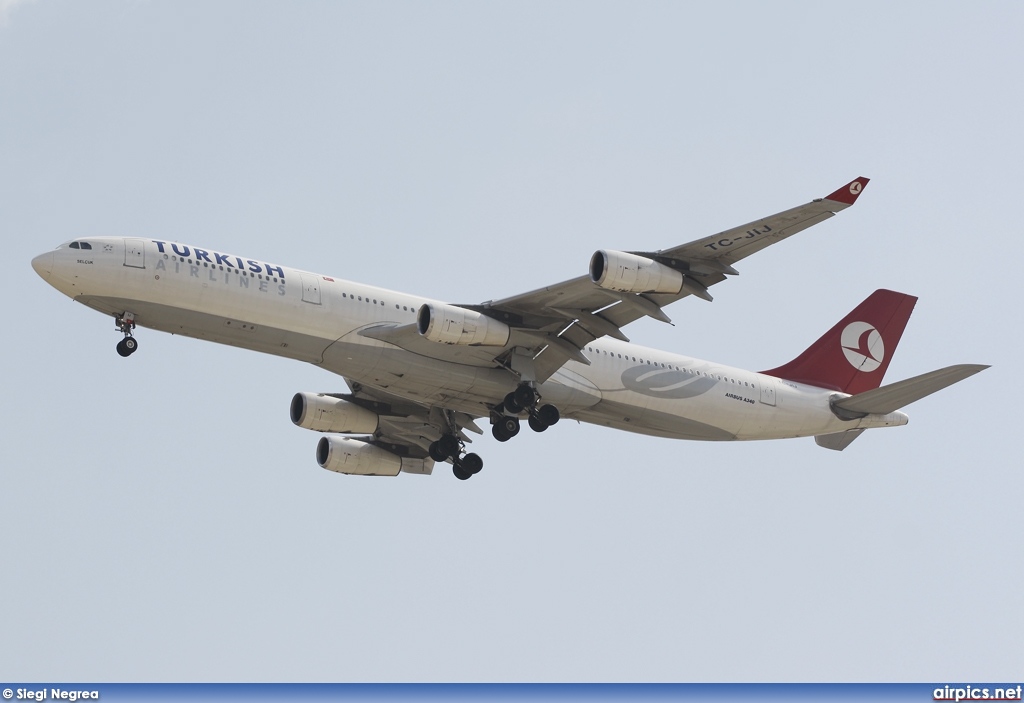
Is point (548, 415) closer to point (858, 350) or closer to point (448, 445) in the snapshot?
point (448, 445)

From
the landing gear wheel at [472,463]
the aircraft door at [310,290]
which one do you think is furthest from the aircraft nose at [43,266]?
the landing gear wheel at [472,463]

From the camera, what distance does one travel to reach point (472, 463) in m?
43.5

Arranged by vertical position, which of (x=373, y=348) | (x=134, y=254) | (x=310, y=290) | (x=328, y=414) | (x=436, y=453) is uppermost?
(x=134, y=254)

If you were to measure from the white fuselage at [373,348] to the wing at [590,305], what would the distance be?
0.39m

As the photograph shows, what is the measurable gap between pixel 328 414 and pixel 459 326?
25.6 feet

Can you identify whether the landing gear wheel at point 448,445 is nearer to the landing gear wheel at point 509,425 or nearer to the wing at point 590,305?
the landing gear wheel at point 509,425

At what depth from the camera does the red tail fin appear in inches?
1780

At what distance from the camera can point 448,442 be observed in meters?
42.9

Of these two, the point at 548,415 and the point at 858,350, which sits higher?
the point at 858,350

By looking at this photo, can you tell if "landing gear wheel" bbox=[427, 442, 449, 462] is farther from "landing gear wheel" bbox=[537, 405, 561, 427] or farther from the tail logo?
the tail logo

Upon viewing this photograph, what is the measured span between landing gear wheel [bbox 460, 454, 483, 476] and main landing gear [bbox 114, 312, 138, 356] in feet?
38.9

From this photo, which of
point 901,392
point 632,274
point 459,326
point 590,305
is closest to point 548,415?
point 590,305

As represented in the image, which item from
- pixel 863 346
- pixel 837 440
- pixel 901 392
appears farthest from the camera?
pixel 863 346

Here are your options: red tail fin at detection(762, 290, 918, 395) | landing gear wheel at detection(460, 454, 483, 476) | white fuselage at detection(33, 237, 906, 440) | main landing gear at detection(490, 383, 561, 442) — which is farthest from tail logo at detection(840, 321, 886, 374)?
landing gear wheel at detection(460, 454, 483, 476)
